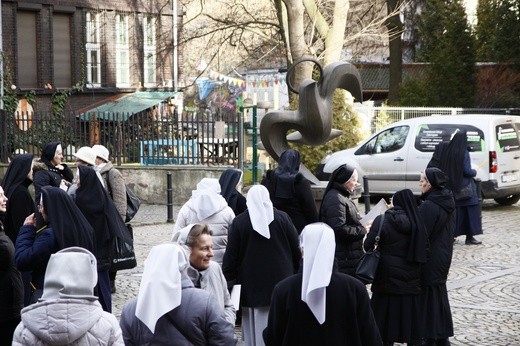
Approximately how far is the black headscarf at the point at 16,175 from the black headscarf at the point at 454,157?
7358mm

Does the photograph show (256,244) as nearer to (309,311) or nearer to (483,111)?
(309,311)

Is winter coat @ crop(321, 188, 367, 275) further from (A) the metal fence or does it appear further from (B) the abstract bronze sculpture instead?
(A) the metal fence

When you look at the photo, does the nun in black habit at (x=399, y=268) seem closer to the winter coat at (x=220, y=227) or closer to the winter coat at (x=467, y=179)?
the winter coat at (x=220, y=227)

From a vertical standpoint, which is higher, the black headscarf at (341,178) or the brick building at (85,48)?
the brick building at (85,48)

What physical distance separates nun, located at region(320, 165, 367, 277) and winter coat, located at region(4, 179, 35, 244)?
8.76ft

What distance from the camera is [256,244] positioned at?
8.98 meters

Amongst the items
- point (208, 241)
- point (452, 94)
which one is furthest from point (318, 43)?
point (208, 241)

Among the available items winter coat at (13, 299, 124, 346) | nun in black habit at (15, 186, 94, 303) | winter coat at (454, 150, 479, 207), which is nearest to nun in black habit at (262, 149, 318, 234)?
nun in black habit at (15, 186, 94, 303)

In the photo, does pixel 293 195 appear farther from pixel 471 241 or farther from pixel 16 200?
pixel 471 241

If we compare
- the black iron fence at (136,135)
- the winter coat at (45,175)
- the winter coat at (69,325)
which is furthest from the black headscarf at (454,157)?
the winter coat at (69,325)

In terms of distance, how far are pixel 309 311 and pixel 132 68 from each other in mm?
31570

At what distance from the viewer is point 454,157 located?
16469mm

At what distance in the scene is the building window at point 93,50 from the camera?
116ft

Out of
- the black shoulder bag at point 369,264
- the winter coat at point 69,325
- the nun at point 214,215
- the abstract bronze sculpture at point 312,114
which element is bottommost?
the black shoulder bag at point 369,264
